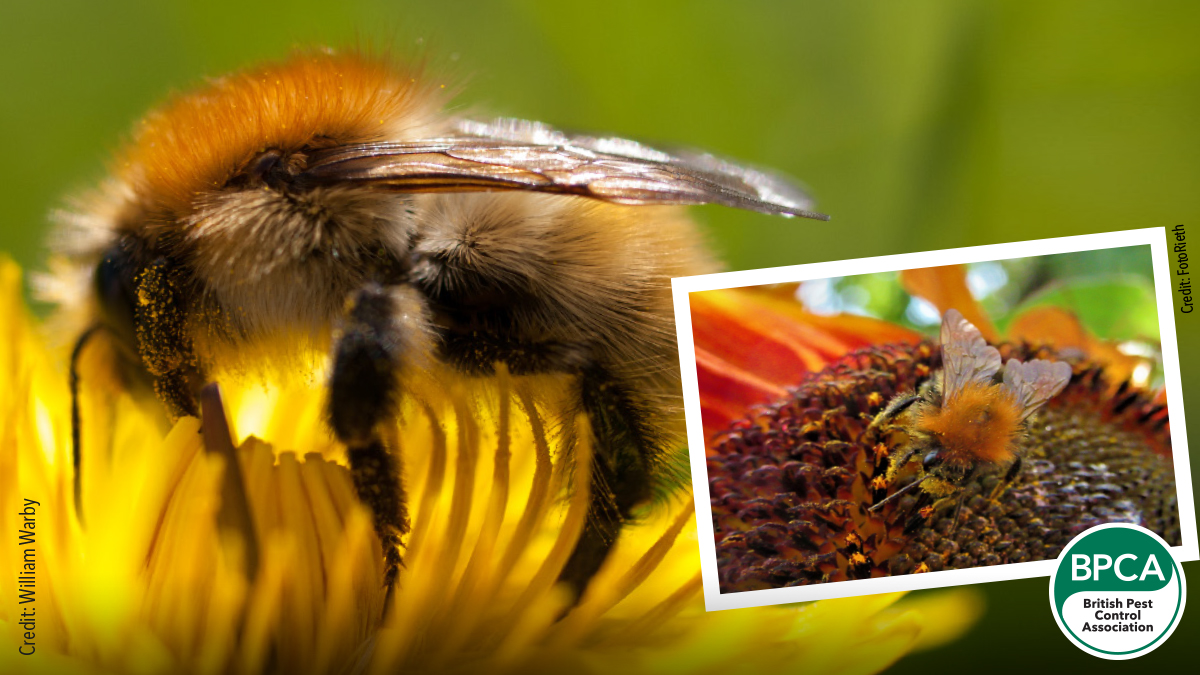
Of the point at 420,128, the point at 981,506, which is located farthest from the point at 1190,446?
the point at 420,128

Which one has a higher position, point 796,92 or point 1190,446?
point 796,92

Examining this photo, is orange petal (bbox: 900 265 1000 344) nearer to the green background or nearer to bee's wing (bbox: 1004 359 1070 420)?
bee's wing (bbox: 1004 359 1070 420)

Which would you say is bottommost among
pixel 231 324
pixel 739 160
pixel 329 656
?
pixel 329 656

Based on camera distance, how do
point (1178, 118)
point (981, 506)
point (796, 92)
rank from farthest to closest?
point (796, 92)
point (1178, 118)
point (981, 506)

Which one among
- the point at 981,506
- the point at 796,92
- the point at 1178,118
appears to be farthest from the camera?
the point at 796,92

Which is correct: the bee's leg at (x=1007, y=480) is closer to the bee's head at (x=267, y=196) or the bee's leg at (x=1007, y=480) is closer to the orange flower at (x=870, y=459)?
the orange flower at (x=870, y=459)

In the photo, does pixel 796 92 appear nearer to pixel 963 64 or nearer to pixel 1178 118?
pixel 963 64

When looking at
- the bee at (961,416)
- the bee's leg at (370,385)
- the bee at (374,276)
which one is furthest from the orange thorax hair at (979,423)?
the bee's leg at (370,385)
